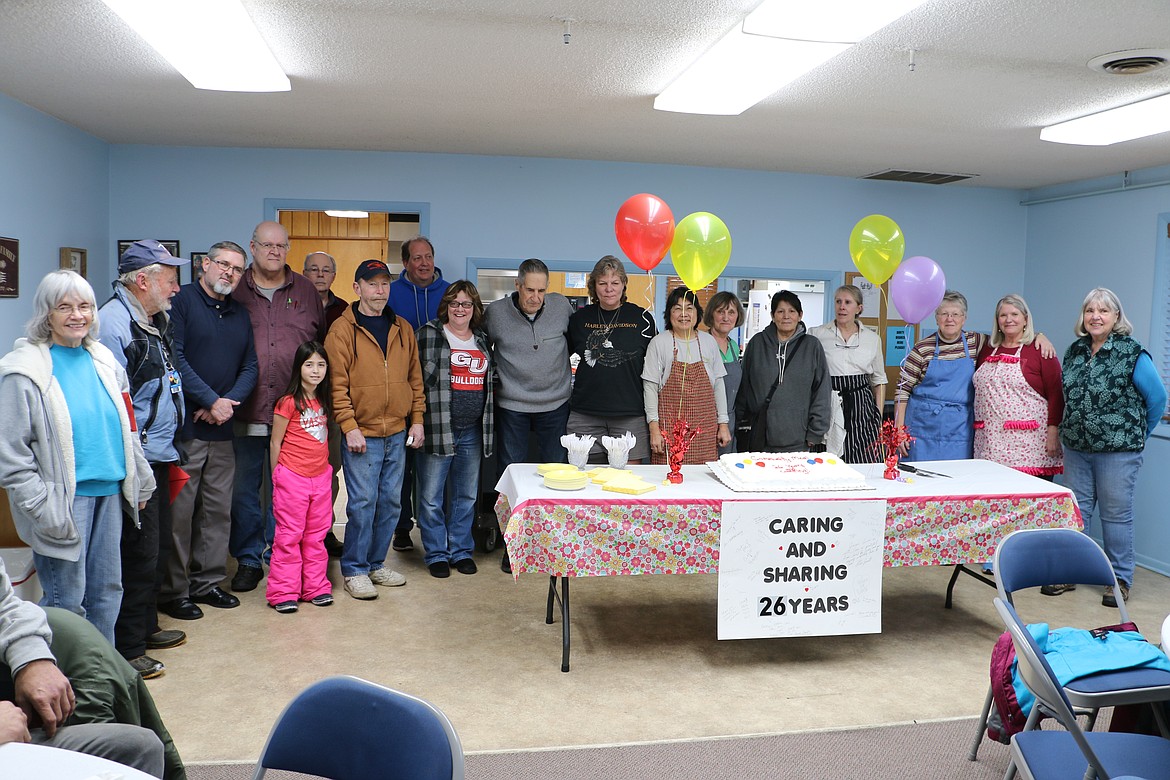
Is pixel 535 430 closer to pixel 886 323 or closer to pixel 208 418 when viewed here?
pixel 208 418

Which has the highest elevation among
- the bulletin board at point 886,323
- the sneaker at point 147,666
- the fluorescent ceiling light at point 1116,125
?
the fluorescent ceiling light at point 1116,125

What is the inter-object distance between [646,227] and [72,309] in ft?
8.14

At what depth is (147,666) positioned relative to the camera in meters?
3.29

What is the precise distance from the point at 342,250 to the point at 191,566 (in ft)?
17.3

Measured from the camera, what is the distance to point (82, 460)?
284 cm

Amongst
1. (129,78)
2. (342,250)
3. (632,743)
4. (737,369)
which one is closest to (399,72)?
(129,78)

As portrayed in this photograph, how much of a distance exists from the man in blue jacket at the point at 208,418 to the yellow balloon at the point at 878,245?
3.21m

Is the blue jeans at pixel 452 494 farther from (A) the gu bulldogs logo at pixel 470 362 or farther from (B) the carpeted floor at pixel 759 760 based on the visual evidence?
(B) the carpeted floor at pixel 759 760

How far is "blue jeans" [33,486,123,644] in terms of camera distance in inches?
112

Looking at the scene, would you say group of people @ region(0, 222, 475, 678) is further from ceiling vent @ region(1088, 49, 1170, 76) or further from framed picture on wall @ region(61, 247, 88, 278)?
ceiling vent @ region(1088, 49, 1170, 76)

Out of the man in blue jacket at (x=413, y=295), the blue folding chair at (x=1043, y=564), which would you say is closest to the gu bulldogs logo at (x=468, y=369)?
the man in blue jacket at (x=413, y=295)

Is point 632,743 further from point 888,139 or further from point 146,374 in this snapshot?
point 888,139

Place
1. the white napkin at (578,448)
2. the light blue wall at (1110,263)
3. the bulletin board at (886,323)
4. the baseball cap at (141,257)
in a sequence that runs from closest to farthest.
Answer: the baseball cap at (141,257) → the white napkin at (578,448) → the light blue wall at (1110,263) → the bulletin board at (886,323)

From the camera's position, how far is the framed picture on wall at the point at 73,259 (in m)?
4.91
